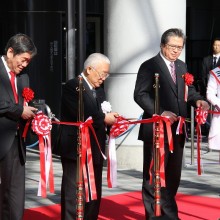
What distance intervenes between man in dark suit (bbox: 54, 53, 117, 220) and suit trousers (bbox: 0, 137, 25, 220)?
1.44 ft

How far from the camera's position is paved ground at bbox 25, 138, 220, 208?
36.0ft

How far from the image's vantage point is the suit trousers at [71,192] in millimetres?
7781

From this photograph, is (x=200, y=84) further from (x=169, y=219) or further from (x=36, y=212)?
(x=169, y=219)

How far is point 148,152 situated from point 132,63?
5227 millimetres

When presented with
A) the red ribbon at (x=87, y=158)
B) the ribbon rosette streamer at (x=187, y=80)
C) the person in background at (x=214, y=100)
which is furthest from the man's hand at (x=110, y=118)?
the person in background at (x=214, y=100)

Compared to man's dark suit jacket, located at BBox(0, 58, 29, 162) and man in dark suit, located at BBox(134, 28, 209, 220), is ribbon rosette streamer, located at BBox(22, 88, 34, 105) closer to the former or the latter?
man's dark suit jacket, located at BBox(0, 58, 29, 162)

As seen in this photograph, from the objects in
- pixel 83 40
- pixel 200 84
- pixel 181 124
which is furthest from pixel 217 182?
pixel 200 84

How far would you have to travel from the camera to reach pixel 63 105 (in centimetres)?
767

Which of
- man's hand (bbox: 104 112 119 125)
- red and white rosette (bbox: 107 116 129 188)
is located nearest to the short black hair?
man's hand (bbox: 104 112 119 125)

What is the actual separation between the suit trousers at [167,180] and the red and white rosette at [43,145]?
3.50 feet

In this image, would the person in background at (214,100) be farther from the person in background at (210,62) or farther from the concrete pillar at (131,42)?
the person in background at (210,62)

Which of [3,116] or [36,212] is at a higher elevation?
[3,116]

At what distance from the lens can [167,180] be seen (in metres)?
8.66

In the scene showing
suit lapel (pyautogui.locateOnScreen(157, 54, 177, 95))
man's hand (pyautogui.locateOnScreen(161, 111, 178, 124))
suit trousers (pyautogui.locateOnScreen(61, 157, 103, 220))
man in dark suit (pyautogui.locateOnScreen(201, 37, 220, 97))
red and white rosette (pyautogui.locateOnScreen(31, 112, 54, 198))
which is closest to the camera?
red and white rosette (pyautogui.locateOnScreen(31, 112, 54, 198))
